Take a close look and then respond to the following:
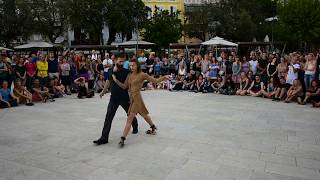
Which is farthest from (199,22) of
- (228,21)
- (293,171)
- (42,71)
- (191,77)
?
(293,171)

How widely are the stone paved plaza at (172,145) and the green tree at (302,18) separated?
2534cm

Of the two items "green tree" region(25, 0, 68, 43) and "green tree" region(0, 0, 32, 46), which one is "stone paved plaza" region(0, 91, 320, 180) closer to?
"green tree" region(0, 0, 32, 46)

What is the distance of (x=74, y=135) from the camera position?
27.4ft

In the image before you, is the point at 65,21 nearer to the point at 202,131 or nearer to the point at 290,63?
the point at 290,63

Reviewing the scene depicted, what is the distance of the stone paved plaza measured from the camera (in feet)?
19.1

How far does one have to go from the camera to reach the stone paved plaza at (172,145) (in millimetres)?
5816

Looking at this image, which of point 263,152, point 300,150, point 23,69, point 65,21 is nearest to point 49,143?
point 263,152

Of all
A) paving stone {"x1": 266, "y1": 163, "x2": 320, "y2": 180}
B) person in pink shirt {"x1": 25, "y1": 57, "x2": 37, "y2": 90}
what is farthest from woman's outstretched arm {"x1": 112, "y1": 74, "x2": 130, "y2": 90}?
person in pink shirt {"x1": 25, "y1": 57, "x2": 37, "y2": 90}

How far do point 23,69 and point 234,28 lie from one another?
3955cm

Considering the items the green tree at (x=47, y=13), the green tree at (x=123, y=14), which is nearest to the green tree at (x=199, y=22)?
the green tree at (x=123, y=14)

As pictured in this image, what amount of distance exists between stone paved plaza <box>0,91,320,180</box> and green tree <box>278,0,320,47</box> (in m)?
25.3

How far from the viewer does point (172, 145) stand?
7355mm

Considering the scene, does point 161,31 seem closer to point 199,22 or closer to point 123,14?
point 123,14

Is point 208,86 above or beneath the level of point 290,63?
beneath
